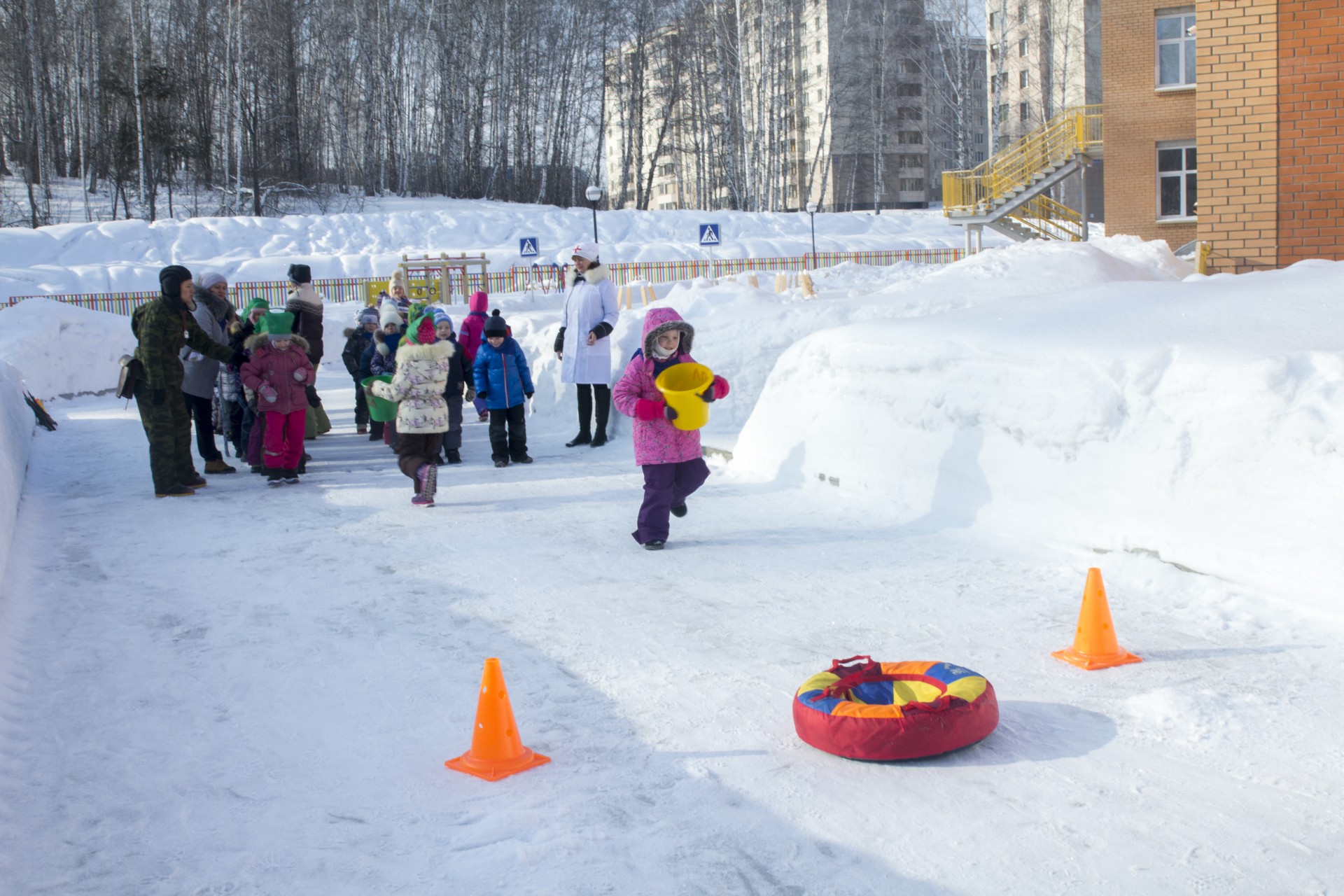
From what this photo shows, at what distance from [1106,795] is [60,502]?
7719 mm

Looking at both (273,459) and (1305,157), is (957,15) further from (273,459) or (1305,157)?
(273,459)

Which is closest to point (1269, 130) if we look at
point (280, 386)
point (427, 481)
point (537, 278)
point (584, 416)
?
point (584, 416)

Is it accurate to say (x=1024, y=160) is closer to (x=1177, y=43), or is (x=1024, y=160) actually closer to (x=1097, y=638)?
(x=1177, y=43)

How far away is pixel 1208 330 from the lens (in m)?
5.56

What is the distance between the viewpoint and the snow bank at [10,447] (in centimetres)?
618

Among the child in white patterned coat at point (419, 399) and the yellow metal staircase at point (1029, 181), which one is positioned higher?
the yellow metal staircase at point (1029, 181)

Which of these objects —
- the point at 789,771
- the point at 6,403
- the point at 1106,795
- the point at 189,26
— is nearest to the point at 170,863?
the point at 789,771

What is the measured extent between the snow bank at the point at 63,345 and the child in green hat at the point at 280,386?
982 cm

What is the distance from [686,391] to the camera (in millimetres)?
6086

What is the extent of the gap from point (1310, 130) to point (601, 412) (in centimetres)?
719

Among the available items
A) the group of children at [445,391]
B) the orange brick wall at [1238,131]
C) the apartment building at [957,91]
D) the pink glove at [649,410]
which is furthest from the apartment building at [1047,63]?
the pink glove at [649,410]

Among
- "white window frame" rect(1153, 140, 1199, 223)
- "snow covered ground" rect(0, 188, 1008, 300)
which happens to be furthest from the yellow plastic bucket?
"snow covered ground" rect(0, 188, 1008, 300)

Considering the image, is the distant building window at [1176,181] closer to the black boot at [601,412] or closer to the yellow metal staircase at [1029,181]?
the yellow metal staircase at [1029,181]

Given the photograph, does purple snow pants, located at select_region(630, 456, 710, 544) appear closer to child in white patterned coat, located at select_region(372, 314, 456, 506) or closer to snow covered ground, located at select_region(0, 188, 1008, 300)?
child in white patterned coat, located at select_region(372, 314, 456, 506)
